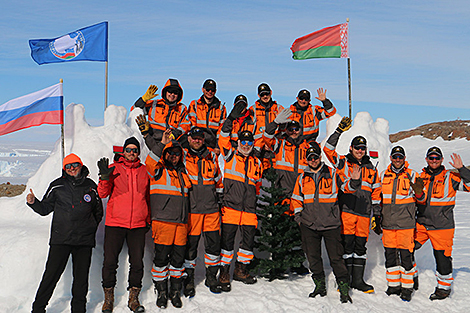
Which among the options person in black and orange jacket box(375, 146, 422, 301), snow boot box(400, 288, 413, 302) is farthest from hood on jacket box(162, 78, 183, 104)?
snow boot box(400, 288, 413, 302)

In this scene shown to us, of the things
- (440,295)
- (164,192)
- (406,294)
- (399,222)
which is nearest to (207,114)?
(164,192)

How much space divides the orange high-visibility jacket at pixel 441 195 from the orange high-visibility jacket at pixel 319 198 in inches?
57.9

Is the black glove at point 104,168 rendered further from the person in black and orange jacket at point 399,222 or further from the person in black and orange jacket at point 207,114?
the person in black and orange jacket at point 399,222

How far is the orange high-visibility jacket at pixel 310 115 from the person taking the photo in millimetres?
7902

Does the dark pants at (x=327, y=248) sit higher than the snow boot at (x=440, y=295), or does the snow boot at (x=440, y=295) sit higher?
the dark pants at (x=327, y=248)

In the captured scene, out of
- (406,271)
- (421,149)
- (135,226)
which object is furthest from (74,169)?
(421,149)

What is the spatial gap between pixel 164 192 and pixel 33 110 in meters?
3.48

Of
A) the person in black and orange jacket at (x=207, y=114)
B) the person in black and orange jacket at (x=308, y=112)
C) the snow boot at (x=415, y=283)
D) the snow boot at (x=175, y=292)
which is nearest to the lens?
the snow boot at (x=175, y=292)

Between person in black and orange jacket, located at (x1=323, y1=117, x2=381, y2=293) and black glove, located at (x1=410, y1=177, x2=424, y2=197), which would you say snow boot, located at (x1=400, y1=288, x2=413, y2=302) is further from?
black glove, located at (x1=410, y1=177, x2=424, y2=197)

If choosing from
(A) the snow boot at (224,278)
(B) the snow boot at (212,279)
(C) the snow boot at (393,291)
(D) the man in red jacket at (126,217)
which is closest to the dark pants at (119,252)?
(D) the man in red jacket at (126,217)

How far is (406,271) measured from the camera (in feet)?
23.0

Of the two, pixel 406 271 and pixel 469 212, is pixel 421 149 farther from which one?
pixel 406 271

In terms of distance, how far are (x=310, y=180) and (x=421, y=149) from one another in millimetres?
38975

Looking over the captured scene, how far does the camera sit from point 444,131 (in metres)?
48.9
